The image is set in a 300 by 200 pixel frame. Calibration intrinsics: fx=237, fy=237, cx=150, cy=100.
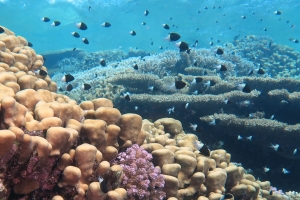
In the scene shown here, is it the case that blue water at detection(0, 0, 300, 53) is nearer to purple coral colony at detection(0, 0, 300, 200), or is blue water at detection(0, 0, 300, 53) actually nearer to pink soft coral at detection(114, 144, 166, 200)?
purple coral colony at detection(0, 0, 300, 200)

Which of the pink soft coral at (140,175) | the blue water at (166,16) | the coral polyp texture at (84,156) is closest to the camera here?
the coral polyp texture at (84,156)

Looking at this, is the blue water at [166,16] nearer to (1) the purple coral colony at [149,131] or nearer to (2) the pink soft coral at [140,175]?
(1) the purple coral colony at [149,131]

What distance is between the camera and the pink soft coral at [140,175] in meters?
3.19

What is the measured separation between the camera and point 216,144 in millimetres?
7359

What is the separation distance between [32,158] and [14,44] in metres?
3.68

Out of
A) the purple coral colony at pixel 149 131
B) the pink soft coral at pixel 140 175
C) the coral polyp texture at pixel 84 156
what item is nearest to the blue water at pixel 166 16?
the purple coral colony at pixel 149 131

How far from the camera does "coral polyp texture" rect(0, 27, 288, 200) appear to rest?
228cm

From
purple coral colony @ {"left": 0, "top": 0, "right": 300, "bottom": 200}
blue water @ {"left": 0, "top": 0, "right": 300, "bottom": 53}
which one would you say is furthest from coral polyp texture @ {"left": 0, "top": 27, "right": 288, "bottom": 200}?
blue water @ {"left": 0, "top": 0, "right": 300, "bottom": 53}

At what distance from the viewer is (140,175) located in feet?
10.7

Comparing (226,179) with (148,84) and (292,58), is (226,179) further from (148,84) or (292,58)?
(292,58)

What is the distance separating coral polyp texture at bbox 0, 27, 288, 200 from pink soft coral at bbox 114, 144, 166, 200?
13 mm

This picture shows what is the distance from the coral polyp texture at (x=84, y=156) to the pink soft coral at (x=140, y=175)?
1cm

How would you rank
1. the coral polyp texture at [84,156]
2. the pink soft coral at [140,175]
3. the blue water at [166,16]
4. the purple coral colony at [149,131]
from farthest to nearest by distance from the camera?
the blue water at [166,16]
the pink soft coral at [140,175]
the purple coral colony at [149,131]
the coral polyp texture at [84,156]

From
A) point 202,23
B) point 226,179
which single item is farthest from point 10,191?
point 202,23
